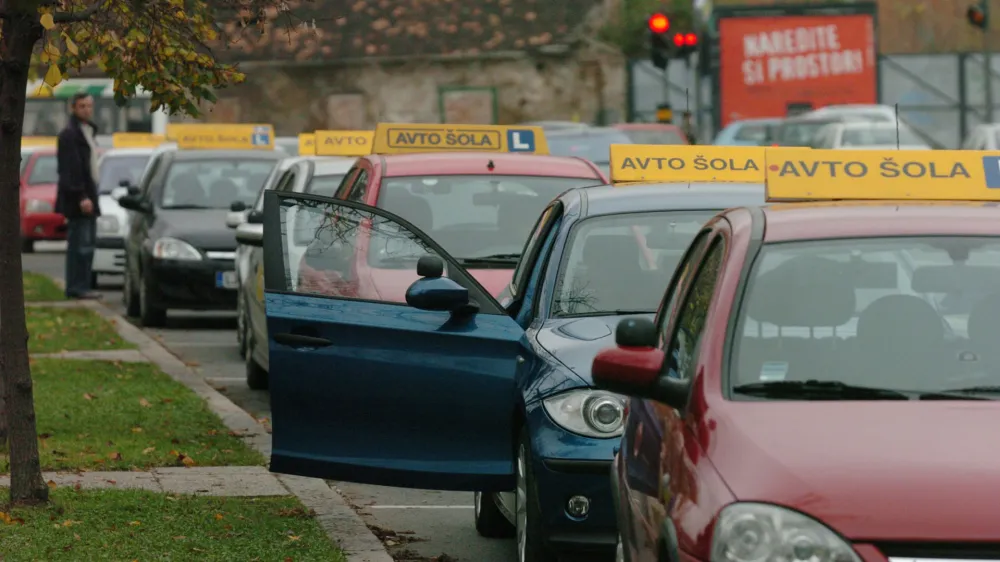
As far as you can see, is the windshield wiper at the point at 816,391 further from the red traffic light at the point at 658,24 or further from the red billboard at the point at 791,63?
the red billboard at the point at 791,63

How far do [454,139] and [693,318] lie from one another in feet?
28.9

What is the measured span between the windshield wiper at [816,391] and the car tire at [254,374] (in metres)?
8.94

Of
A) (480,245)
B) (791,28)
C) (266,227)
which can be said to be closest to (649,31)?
(791,28)

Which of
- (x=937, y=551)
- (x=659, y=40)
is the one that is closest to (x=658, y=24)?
(x=659, y=40)

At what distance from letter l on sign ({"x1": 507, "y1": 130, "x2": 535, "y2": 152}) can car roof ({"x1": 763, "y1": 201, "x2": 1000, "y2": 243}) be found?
8.72 m

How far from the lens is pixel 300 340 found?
306 inches

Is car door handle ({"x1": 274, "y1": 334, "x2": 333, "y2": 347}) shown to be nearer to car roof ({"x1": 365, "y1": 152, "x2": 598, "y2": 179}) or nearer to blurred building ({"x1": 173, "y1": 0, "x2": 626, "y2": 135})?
car roof ({"x1": 365, "y1": 152, "x2": 598, "y2": 179})

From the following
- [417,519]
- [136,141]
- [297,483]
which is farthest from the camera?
[136,141]

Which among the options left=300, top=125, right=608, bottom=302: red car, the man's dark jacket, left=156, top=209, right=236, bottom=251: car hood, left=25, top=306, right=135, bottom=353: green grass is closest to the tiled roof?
the man's dark jacket

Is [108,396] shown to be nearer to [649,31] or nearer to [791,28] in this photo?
[649,31]

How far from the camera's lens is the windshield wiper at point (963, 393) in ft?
16.5

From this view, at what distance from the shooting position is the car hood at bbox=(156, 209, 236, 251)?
1822 cm

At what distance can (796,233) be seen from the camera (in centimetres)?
555

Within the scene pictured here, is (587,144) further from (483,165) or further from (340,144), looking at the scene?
(483,165)
